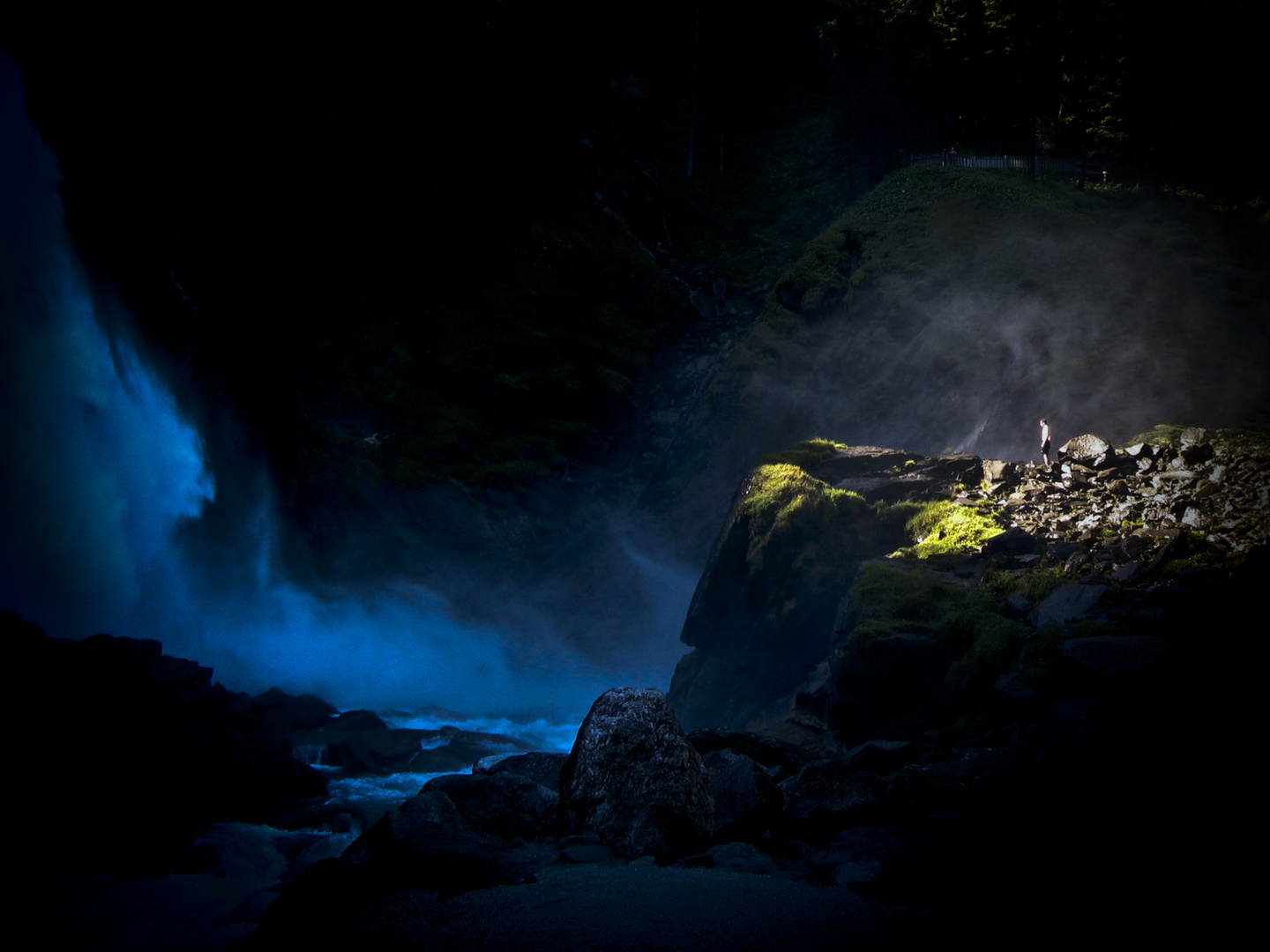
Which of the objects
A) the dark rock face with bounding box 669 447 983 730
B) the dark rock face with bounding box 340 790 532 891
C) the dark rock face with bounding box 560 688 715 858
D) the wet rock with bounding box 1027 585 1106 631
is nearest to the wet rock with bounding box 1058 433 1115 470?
the dark rock face with bounding box 669 447 983 730

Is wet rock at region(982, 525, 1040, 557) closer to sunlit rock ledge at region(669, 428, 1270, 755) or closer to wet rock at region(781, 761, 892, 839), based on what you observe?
sunlit rock ledge at region(669, 428, 1270, 755)

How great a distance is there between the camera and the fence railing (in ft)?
97.3

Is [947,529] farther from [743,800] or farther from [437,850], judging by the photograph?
[437,850]

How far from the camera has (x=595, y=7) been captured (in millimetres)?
43875

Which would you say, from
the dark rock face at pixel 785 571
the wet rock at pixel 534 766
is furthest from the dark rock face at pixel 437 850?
the dark rock face at pixel 785 571

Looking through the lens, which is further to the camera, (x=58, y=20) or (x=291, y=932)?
(x=58, y=20)

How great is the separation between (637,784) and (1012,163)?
3553 centimetres

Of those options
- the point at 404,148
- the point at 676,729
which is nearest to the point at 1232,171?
the point at 676,729

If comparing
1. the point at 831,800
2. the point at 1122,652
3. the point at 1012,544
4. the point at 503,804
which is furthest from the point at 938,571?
the point at 503,804

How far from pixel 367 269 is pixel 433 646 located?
1825 cm

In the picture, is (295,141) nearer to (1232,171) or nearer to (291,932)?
(291,932)

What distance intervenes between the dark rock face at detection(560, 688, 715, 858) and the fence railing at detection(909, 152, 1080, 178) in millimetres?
32933

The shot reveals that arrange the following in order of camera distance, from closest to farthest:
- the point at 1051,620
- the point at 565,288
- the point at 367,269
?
the point at 1051,620, the point at 367,269, the point at 565,288

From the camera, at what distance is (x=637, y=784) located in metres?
6.51
